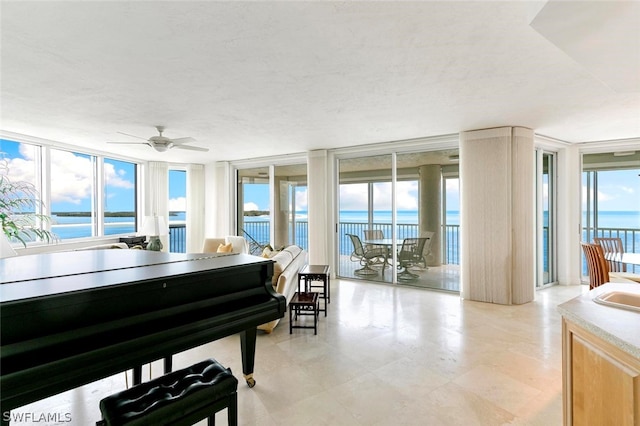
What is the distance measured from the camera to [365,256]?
19.9ft

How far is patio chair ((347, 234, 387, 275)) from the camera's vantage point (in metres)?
5.96

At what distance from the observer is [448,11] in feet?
5.98

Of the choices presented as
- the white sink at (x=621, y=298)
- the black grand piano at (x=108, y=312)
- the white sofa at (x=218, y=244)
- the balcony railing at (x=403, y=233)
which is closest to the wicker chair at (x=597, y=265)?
the balcony railing at (x=403, y=233)

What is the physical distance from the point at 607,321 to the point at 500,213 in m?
3.38

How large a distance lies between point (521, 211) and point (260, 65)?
4.16m

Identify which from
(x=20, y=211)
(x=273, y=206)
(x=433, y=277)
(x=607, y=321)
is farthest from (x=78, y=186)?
(x=607, y=321)

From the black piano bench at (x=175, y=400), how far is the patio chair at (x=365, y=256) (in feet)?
14.7

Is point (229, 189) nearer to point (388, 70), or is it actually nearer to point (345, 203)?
point (345, 203)

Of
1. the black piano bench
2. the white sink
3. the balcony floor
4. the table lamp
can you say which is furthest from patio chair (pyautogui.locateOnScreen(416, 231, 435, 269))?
the table lamp

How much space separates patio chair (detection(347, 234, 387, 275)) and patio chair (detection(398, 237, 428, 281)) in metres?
Result: 0.33

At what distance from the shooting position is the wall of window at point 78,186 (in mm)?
5055

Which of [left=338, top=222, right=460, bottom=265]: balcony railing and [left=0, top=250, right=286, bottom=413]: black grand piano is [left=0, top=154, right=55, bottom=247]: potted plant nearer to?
[left=0, top=250, right=286, bottom=413]: black grand piano

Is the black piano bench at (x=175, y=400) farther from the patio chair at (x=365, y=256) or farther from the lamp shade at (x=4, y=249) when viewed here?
the patio chair at (x=365, y=256)

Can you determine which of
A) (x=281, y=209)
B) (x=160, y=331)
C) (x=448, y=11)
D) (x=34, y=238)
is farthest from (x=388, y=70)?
(x=34, y=238)
